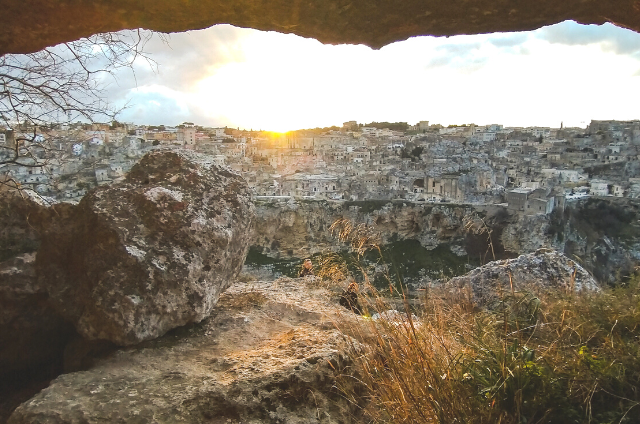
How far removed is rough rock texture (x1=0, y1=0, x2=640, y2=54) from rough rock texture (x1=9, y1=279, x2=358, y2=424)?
68.5 inches

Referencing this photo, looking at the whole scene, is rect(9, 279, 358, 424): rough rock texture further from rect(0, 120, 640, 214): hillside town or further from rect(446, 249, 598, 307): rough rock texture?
rect(0, 120, 640, 214): hillside town

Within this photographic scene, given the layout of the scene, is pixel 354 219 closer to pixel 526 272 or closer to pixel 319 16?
pixel 526 272

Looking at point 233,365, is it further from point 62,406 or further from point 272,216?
point 272,216

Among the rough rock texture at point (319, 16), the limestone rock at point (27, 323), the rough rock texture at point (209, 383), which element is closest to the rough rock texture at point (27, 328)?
the limestone rock at point (27, 323)

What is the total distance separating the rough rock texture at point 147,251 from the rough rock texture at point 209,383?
19 cm

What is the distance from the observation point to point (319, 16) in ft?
6.37

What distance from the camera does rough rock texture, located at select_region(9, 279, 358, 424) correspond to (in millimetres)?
1911

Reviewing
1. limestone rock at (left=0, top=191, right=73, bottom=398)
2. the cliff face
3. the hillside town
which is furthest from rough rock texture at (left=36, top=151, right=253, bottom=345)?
the cliff face

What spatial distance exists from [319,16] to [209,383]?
74.4 inches

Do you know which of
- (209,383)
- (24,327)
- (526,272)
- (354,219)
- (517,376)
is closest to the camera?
(517,376)

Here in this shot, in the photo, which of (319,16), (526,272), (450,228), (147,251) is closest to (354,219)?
(450,228)

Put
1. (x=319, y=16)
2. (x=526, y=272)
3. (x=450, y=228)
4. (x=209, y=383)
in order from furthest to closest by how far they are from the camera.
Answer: (x=450, y=228) → (x=526, y=272) → (x=209, y=383) → (x=319, y=16)

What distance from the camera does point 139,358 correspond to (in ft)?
7.95

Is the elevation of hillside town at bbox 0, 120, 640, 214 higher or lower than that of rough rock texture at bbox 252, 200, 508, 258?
higher
